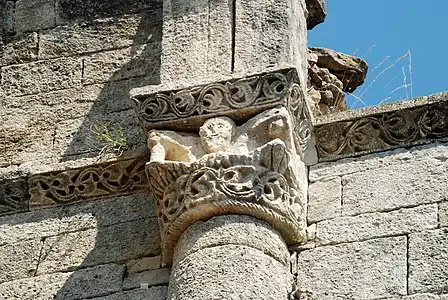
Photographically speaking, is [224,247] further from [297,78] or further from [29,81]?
[29,81]

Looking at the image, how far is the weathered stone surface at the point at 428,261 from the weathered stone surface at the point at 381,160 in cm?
52

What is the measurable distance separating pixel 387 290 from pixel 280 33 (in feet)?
5.45

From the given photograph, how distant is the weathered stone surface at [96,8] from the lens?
30.5ft

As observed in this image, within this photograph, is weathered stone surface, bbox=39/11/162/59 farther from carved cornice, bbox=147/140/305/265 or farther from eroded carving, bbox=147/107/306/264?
carved cornice, bbox=147/140/305/265

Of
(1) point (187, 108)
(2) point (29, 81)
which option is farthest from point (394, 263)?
(2) point (29, 81)

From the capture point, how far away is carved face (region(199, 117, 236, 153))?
7.81 metres

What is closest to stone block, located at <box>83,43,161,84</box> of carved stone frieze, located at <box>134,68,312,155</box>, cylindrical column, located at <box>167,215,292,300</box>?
carved stone frieze, located at <box>134,68,312,155</box>

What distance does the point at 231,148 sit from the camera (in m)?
7.80

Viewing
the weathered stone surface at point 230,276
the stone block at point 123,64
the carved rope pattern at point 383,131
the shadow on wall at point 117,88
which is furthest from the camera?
the stone block at point 123,64

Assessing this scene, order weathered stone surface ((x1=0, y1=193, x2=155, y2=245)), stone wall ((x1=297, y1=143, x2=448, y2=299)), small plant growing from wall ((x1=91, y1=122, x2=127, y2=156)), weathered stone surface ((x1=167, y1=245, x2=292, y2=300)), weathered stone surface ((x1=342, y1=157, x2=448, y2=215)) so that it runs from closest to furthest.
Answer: weathered stone surface ((x1=167, y1=245, x2=292, y2=300))
stone wall ((x1=297, y1=143, x2=448, y2=299))
weathered stone surface ((x1=342, y1=157, x2=448, y2=215))
weathered stone surface ((x1=0, y1=193, x2=155, y2=245))
small plant growing from wall ((x1=91, y1=122, x2=127, y2=156))

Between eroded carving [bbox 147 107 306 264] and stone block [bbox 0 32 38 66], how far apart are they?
64.5 inches

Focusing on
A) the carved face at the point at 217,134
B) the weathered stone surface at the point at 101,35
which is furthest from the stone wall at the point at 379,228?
the weathered stone surface at the point at 101,35

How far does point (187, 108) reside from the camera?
8023 mm

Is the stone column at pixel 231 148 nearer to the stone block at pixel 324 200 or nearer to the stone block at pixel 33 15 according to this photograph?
the stone block at pixel 324 200
